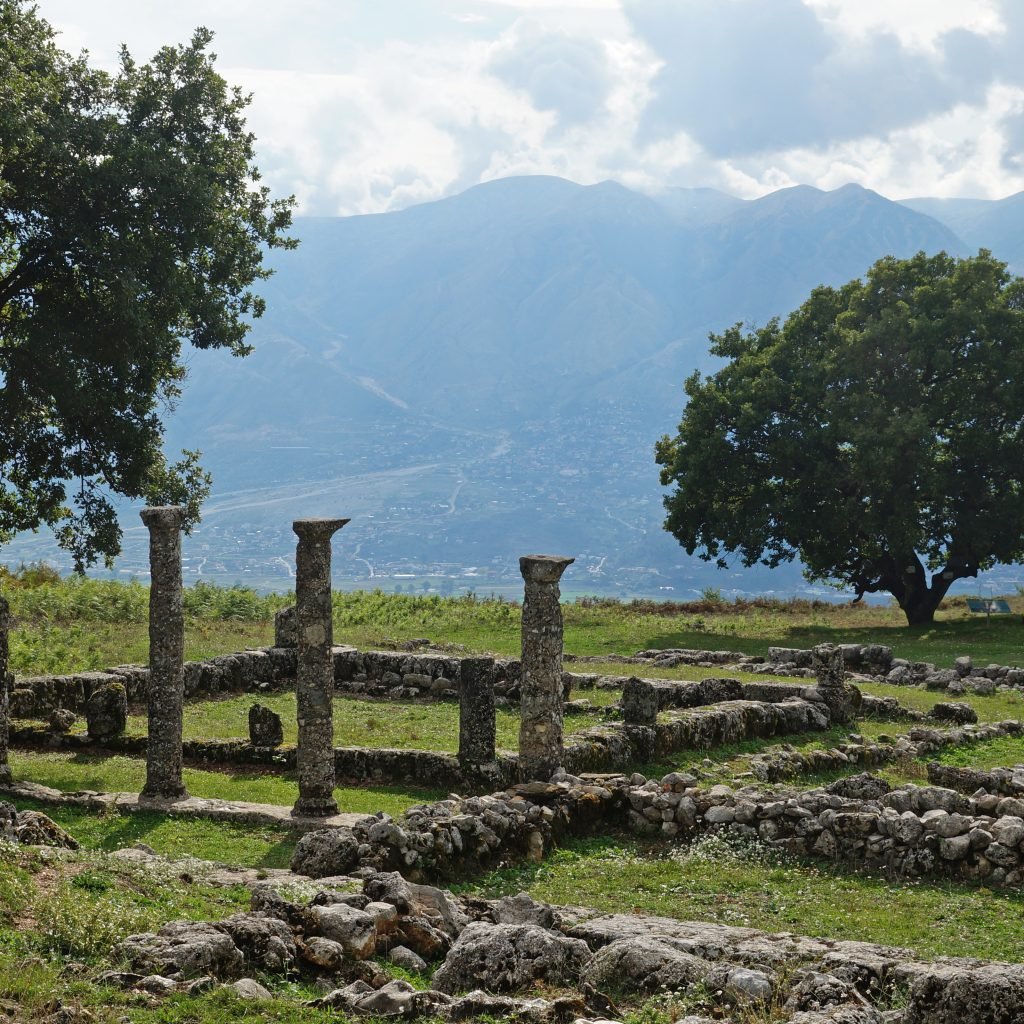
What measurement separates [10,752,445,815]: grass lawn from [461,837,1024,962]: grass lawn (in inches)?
162

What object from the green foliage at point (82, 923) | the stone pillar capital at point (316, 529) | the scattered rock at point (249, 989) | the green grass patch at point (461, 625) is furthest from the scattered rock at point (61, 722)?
the scattered rock at point (249, 989)

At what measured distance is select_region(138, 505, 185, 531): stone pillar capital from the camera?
61.3ft

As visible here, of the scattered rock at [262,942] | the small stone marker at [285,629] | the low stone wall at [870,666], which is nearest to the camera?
the scattered rock at [262,942]

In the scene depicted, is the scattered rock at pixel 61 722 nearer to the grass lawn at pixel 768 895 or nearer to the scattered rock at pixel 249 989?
the grass lawn at pixel 768 895

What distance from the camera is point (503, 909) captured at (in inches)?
463

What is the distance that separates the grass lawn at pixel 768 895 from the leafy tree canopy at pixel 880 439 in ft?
92.4

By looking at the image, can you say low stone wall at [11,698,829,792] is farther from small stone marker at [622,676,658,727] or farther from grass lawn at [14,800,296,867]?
grass lawn at [14,800,296,867]

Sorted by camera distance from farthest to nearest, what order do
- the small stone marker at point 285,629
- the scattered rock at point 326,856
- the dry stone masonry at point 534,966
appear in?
the small stone marker at point 285,629, the scattered rock at point 326,856, the dry stone masonry at point 534,966

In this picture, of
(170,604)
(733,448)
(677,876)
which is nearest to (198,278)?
(170,604)

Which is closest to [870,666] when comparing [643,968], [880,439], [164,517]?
[880,439]

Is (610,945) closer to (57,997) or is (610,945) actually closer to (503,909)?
(503,909)

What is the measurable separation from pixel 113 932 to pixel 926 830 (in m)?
9.07

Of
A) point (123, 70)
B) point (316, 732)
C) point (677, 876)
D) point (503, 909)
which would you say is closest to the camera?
point (503, 909)

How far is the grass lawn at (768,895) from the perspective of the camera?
490 inches
